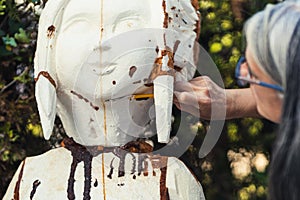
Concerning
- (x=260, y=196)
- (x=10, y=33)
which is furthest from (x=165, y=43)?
(x=260, y=196)

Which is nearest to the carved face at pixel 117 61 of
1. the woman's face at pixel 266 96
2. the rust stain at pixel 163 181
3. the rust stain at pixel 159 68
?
the rust stain at pixel 159 68

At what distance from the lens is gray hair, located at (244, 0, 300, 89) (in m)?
1.21

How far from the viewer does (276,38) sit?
1228mm

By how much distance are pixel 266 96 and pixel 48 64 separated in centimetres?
84

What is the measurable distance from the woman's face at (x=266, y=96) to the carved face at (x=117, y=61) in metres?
0.63

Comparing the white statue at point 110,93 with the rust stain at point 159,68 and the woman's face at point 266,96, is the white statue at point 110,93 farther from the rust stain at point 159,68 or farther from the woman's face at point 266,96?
the woman's face at point 266,96

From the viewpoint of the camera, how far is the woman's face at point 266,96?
131 centimetres

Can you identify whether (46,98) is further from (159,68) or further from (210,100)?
(210,100)

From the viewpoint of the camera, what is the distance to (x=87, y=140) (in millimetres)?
2096

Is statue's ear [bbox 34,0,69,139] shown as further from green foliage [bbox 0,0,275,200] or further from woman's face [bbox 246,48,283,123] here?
woman's face [bbox 246,48,283,123]

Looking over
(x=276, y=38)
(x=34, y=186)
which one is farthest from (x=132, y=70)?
(x=276, y=38)

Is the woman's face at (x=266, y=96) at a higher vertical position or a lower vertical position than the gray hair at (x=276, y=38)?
lower

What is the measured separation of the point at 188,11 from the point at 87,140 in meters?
0.43

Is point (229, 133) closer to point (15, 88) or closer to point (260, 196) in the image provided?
point (260, 196)
